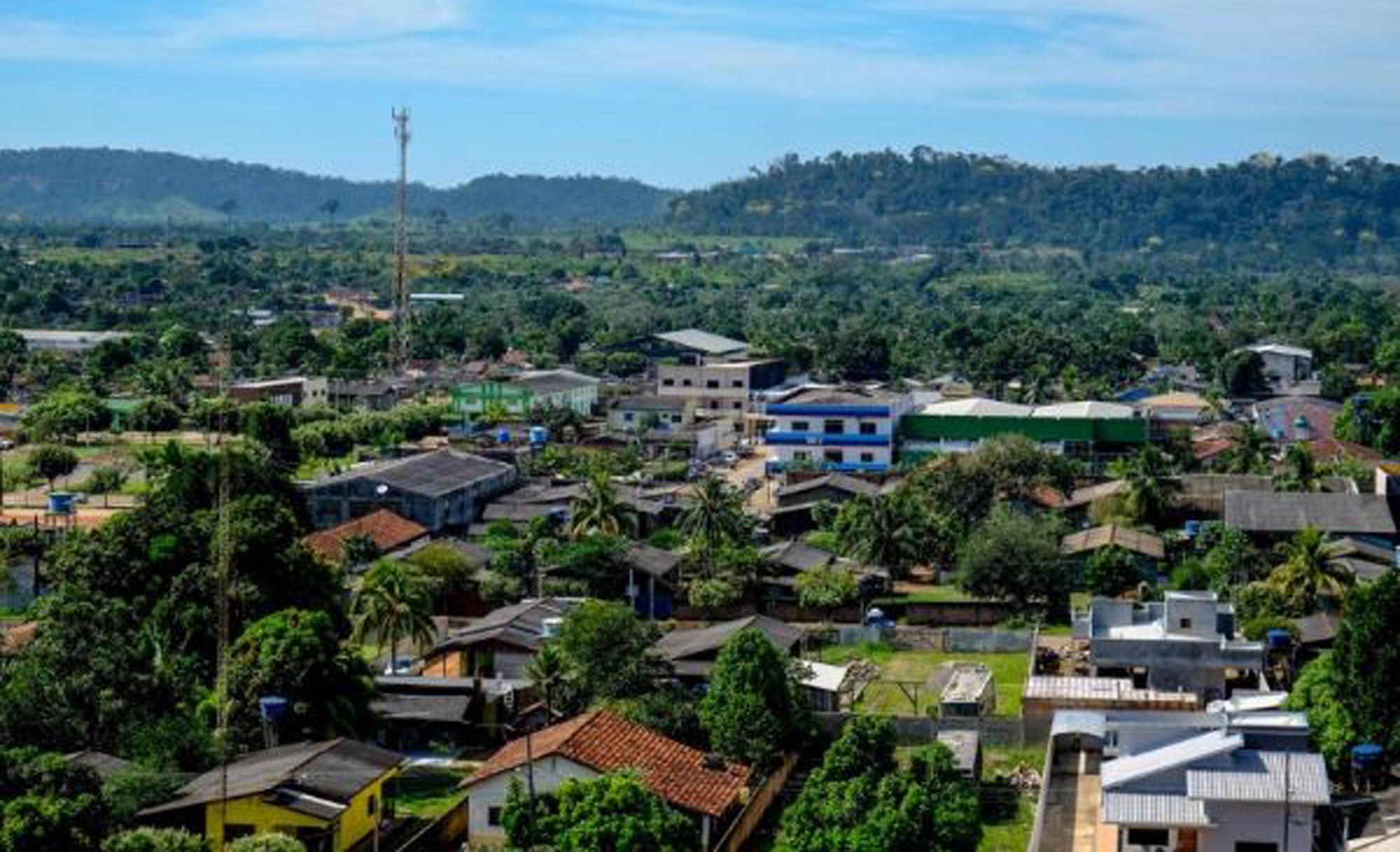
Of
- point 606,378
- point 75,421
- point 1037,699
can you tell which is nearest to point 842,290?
point 606,378

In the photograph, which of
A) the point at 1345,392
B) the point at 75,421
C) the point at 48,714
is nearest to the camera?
A: the point at 48,714

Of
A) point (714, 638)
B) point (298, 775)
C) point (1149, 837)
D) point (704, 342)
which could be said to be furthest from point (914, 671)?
point (704, 342)

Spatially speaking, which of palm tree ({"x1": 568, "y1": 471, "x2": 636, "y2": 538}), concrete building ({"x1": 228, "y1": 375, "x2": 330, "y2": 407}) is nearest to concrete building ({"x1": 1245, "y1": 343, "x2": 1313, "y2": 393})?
concrete building ({"x1": 228, "y1": 375, "x2": 330, "y2": 407})

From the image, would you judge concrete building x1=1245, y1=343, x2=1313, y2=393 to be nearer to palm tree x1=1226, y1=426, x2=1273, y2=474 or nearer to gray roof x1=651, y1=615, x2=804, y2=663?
palm tree x1=1226, y1=426, x2=1273, y2=474

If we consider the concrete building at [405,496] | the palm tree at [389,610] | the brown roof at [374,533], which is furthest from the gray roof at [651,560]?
the palm tree at [389,610]

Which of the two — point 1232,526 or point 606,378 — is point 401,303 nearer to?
Result: point 606,378

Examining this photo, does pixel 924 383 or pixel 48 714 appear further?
pixel 924 383

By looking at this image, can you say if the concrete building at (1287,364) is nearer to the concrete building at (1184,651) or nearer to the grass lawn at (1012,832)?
the concrete building at (1184,651)

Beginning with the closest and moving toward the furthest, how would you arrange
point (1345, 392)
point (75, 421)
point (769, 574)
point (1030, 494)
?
point (769, 574) < point (1030, 494) < point (75, 421) < point (1345, 392)
